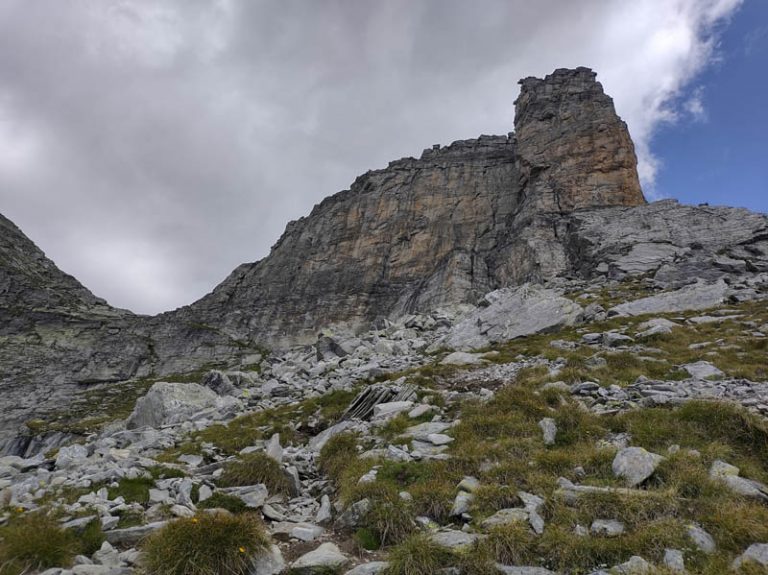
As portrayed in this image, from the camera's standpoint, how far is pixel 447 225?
8462 cm

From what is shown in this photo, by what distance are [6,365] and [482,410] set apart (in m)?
91.4

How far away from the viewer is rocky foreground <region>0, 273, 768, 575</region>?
6219 millimetres

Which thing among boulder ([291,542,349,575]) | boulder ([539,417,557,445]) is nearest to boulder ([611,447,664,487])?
boulder ([539,417,557,445])

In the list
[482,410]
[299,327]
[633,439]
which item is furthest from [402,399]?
[299,327]

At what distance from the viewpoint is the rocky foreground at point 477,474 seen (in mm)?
6219

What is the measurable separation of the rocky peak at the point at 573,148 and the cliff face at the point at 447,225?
200 millimetres

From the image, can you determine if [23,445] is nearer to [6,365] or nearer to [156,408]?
[6,365]

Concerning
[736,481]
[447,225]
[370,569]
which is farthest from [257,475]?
[447,225]

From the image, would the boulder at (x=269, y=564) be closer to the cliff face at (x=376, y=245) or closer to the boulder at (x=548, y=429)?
the boulder at (x=548, y=429)

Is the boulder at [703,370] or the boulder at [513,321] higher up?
the boulder at [513,321]

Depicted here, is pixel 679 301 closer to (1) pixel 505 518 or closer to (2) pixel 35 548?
(1) pixel 505 518

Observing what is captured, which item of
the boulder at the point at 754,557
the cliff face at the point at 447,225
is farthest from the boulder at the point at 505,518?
the cliff face at the point at 447,225

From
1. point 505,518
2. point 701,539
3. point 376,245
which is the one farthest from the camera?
point 376,245

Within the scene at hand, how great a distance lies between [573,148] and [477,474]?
74.3 m
